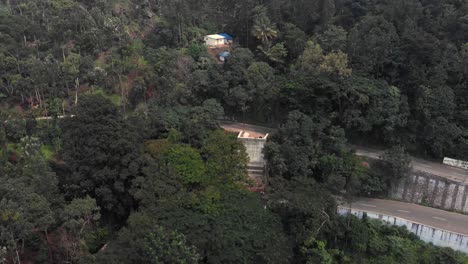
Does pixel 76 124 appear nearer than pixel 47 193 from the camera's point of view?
No

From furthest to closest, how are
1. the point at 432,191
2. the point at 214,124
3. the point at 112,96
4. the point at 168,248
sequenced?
the point at 112,96 < the point at 214,124 < the point at 432,191 < the point at 168,248

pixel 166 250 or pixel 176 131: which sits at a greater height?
pixel 176 131

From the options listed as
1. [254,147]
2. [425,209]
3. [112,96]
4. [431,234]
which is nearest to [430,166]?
[425,209]

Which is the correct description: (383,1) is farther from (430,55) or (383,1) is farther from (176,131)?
(176,131)

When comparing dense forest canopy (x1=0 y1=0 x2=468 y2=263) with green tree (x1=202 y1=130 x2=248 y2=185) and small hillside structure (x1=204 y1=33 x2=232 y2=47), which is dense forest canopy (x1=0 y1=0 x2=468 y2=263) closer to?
green tree (x1=202 y1=130 x2=248 y2=185)

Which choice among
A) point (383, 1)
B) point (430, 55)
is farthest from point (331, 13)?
point (430, 55)

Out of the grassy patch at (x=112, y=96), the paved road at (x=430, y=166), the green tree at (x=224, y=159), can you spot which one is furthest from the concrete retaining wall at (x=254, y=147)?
the grassy patch at (x=112, y=96)

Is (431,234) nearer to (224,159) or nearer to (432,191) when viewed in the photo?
(432,191)
